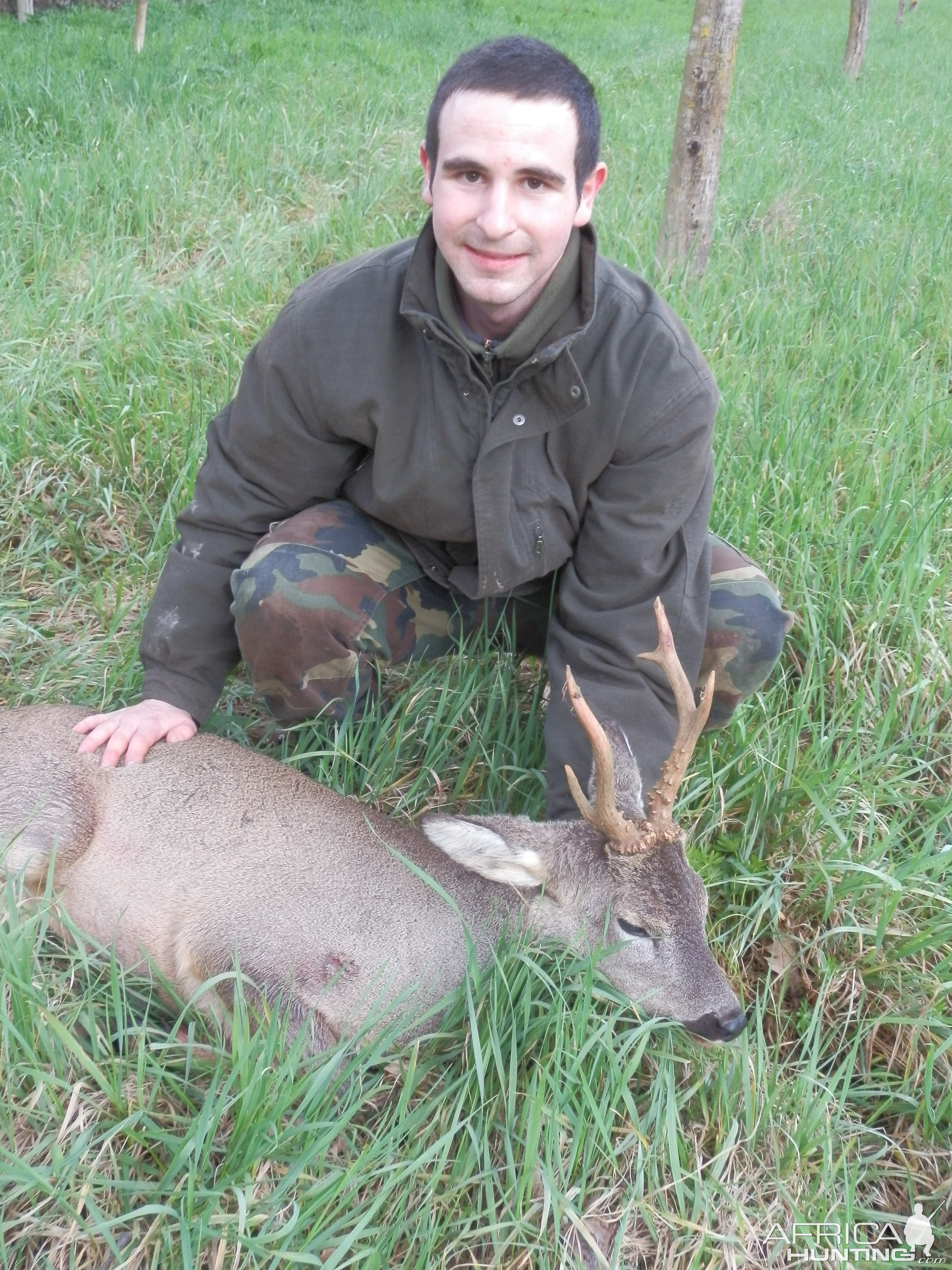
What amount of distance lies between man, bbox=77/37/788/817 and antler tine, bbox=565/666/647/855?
0.35 metres

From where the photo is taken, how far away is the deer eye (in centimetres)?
251

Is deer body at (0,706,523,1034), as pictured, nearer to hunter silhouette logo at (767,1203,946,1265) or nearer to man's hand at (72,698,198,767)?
man's hand at (72,698,198,767)

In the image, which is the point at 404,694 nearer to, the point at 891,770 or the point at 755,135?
the point at 891,770

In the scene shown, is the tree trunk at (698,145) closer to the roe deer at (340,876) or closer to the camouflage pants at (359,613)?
the camouflage pants at (359,613)

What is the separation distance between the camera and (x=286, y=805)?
2826 mm

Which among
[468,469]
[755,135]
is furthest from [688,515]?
[755,135]

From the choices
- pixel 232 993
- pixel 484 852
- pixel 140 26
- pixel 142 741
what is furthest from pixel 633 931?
pixel 140 26

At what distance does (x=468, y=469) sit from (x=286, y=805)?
3.36 ft

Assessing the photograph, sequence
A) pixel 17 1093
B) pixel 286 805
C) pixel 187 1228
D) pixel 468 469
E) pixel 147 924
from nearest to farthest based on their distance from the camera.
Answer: pixel 187 1228 < pixel 17 1093 < pixel 147 924 < pixel 286 805 < pixel 468 469

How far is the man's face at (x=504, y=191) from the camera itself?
263 centimetres

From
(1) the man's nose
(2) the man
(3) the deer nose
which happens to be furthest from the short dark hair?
(3) the deer nose

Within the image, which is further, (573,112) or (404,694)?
(404,694)

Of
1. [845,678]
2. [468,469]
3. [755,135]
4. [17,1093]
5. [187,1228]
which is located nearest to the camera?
[187,1228]

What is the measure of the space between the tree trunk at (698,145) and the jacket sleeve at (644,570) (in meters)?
2.54
